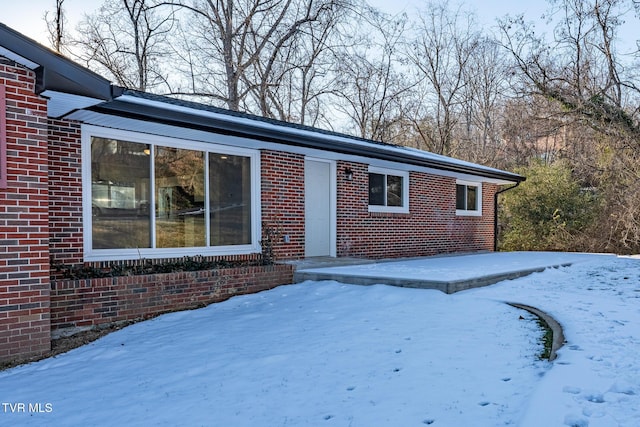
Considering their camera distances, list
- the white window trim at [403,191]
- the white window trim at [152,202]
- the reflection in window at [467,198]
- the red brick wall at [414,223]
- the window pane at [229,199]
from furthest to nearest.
Result: 1. the reflection in window at [467,198]
2. the white window trim at [403,191]
3. the red brick wall at [414,223]
4. the window pane at [229,199]
5. the white window trim at [152,202]

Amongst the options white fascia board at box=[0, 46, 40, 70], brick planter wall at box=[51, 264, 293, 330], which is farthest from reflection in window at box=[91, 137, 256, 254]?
white fascia board at box=[0, 46, 40, 70]

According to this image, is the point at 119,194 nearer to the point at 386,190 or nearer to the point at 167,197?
the point at 167,197

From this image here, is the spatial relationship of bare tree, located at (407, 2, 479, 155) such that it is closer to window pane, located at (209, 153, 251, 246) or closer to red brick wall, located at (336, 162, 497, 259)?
red brick wall, located at (336, 162, 497, 259)

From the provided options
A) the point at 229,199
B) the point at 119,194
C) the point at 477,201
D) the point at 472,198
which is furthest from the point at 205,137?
the point at 477,201

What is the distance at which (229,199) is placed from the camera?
8.09m

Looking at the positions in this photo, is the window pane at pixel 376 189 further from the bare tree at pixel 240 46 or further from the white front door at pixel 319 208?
the bare tree at pixel 240 46

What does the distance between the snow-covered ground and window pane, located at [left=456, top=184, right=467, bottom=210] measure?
24.7ft

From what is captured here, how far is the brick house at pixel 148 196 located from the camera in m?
4.66

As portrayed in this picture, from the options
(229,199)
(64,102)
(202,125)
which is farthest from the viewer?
(229,199)

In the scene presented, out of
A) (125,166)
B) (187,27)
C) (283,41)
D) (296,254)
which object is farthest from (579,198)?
(187,27)

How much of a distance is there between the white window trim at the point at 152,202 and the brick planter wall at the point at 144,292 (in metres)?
0.90

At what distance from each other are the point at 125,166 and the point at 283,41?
15203 mm

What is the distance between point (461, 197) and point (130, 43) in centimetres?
1638

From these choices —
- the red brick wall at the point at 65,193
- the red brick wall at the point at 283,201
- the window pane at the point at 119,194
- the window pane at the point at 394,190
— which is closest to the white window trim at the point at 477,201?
the window pane at the point at 394,190
